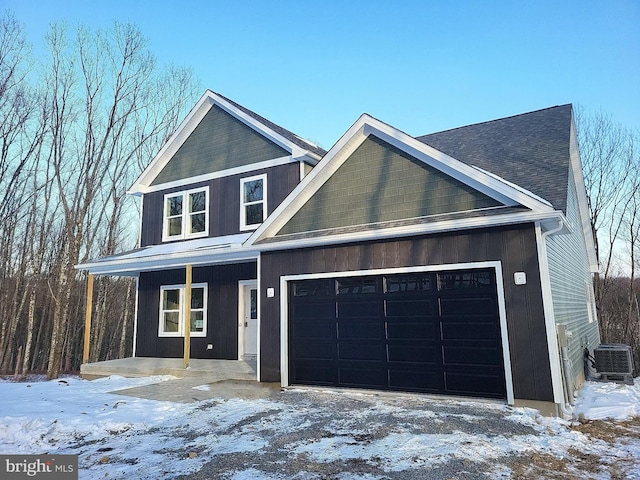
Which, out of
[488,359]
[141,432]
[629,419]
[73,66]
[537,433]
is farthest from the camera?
[73,66]

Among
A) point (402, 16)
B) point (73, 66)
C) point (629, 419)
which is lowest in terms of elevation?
point (629, 419)

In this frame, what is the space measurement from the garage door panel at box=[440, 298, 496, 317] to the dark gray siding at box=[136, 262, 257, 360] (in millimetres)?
5579

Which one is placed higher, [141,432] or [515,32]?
[515,32]

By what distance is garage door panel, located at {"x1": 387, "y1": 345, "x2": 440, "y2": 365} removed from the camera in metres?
6.77

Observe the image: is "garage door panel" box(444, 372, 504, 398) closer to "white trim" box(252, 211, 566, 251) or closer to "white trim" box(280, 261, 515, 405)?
"white trim" box(280, 261, 515, 405)

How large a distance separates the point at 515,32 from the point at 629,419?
9.88 m

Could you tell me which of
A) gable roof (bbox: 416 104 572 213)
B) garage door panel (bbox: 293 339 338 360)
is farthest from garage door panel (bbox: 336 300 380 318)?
gable roof (bbox: 416 104 572 213)

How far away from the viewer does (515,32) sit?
11.0 meters

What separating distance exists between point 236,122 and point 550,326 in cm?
1000

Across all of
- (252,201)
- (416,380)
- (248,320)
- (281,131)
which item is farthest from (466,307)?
(281,131)

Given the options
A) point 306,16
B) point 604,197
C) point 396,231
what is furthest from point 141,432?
point 604,197

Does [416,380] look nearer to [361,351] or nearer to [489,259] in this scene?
[361,351]

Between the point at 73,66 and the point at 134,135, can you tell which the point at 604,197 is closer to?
the point at 134,135

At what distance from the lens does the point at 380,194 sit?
7.86 metres
